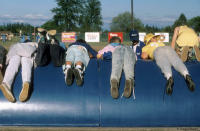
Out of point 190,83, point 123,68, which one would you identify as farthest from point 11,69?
point 190,83

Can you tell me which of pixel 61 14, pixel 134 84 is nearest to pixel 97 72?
pixel 134 84

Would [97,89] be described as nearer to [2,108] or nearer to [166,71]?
[166,71]

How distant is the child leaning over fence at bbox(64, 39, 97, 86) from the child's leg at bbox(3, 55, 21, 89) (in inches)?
27.4

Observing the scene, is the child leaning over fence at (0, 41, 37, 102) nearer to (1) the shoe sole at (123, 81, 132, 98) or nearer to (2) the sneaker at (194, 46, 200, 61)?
(1) the shoe sole at (123, 81, 132, 98)

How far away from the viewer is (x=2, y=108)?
12.4 feet

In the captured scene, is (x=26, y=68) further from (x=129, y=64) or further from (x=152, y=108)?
(x=152, y=108)

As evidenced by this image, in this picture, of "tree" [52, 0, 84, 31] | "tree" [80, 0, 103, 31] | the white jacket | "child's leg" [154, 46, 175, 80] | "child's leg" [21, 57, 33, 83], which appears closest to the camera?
"child's leg" [21, 57, 33, 83]

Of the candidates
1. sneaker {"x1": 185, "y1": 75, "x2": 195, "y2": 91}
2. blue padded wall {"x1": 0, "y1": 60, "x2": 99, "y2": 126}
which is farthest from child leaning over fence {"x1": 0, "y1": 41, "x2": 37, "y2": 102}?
sneaker {"x1": 185, "y1": 75, "x2": 195, "y2": 91}

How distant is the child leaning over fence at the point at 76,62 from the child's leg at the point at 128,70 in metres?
0.64

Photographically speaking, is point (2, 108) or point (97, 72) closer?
point (2, 108)

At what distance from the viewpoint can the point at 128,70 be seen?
3.93m

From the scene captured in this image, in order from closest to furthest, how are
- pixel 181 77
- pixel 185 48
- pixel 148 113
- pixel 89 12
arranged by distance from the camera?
pixel 148 113 → pixel 181 77 → pixel 185 48 → pixel 89 12

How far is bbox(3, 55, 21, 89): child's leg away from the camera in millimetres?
3834

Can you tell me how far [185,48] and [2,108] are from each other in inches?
127
